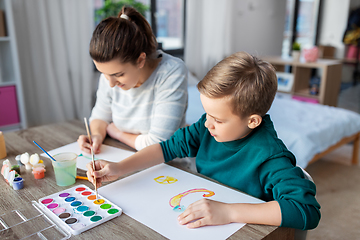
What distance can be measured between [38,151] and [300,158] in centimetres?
140

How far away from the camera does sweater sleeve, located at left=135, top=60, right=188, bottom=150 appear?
1.12 metres

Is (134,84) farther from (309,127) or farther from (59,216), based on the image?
(309,127)

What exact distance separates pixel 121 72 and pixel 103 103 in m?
0.31

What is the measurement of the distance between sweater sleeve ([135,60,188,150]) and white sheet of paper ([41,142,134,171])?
0.08 metres

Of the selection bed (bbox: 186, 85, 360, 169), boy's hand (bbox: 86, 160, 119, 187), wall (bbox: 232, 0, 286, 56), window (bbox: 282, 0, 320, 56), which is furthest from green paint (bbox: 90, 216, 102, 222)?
window (bbox: 282, 0, 320, 56)

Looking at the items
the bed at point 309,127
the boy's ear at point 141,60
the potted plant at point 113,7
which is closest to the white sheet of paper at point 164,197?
the boy's ear at point 141,60

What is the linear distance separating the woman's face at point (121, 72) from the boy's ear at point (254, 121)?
48 centimetres

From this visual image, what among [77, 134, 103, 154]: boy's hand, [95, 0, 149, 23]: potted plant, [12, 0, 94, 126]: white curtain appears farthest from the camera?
[95, 0, 149, 23]: potted plant

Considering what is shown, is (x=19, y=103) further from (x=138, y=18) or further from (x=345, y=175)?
(x=345, y=175)

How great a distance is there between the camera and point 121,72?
41.5 inches

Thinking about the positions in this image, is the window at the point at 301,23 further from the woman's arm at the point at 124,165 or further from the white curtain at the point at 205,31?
the woman's arm at the point at 124,165

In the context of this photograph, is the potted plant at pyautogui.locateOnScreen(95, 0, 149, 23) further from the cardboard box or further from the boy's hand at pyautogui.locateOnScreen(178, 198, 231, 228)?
the boy's hand at pyautogui.locateOnScreen(178, 198, 231, 228)

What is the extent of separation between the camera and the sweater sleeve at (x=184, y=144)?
3.20ft

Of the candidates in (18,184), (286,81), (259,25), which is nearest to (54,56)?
(18,184)
